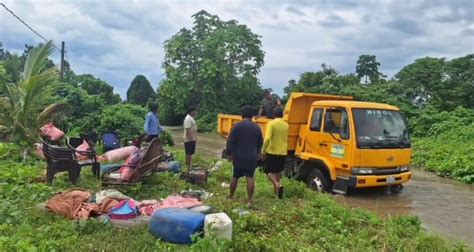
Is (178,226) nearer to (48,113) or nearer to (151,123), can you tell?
(151,123)

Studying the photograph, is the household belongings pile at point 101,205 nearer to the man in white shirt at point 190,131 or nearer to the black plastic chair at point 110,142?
the man in white shirt at point 190,131

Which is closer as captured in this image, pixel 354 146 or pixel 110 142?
pixel 354 146

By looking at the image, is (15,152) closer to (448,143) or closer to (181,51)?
(448,143)

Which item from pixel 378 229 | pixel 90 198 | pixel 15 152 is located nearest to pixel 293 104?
pixel 378 229

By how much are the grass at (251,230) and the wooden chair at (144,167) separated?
185mm

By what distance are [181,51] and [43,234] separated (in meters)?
28.5

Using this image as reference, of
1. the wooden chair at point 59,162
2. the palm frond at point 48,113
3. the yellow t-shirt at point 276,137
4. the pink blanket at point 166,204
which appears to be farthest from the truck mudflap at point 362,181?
the palm frond at point 48,113

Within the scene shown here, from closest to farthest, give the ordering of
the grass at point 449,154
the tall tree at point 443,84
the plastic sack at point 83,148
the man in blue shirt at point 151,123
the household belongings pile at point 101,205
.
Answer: the household belongings pile at point 101,205
the plastic sack at point 83,148
the man in blue shirt at point 151,123
the grass at point 449,154
the tall tree at point 443,84

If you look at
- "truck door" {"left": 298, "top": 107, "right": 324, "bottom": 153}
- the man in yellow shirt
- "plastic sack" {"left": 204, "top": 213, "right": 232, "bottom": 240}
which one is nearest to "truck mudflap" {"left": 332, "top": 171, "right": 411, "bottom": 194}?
"truck door" {"left": 298, "top": 107, "right": 324, "bottom": 153}

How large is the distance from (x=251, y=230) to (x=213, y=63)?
85.7 ft

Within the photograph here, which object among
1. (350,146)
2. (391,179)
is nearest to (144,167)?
(350,146)

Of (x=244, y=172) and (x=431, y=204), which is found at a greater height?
(x=244, y=172)

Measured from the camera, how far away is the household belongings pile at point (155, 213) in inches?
219

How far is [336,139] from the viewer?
9.78 m
